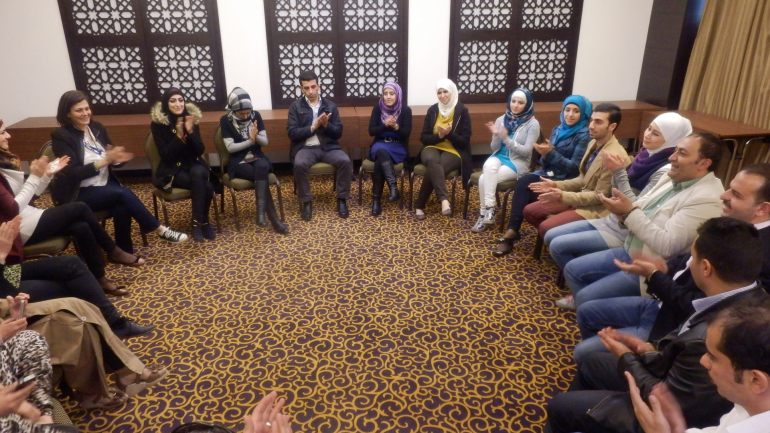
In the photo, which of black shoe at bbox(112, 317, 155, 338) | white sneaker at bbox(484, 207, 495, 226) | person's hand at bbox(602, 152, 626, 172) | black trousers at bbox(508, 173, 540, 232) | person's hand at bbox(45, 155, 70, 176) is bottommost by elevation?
black shoe at bbox(112, 317, 155, 338)

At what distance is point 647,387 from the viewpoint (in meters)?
1.58

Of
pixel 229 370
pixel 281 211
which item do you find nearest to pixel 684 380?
pixel 229 370

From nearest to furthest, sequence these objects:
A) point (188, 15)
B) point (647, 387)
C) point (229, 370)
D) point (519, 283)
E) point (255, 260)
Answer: point (647, 387)
point (229, 370)
point (519, 283)
point (255, 260)
point (188, 15)

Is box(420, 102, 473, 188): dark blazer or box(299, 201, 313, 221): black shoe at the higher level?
box(420, 102, 473, 188): dark blazer

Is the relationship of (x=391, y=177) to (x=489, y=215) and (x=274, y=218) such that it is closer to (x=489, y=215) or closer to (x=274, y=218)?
(x=489, y=215)

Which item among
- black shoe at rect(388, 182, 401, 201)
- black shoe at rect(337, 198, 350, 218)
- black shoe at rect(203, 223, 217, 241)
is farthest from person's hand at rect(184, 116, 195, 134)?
black shoe at rect(388, 182, 401, 201)

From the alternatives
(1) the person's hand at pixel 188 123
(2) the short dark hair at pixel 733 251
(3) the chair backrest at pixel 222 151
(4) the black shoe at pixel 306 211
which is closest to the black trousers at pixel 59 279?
(1) the person's hand at pixel 188 123

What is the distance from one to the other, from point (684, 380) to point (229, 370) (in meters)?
1.99

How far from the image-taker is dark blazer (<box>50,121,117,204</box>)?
334 cm

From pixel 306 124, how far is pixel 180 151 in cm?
112

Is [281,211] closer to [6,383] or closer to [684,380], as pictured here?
[6,383]

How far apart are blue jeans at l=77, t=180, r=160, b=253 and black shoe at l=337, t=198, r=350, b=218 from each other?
150cm

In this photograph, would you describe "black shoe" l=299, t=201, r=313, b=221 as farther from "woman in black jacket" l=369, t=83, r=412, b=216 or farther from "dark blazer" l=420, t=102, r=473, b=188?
"dark blazer" l=420, t=102, r=473, b=188

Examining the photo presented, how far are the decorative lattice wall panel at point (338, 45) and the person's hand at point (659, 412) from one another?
439 centimetres
